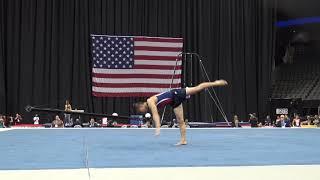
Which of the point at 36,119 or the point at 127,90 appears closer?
the point at 36,119

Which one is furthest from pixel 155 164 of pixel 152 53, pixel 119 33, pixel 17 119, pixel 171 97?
pixel 119 33

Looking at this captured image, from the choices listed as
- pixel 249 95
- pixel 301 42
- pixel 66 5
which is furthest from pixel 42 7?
pixel 301 42

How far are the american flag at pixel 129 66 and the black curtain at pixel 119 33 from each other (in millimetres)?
574

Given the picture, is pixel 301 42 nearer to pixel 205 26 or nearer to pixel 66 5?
pixel 205 26

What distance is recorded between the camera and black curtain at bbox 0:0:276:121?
20781mm

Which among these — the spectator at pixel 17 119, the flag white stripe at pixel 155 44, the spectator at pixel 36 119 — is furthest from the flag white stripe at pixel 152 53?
the spectator at pixel 17 119

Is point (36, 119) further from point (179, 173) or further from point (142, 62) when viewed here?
point (179, 173)

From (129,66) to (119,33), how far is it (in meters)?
1.70

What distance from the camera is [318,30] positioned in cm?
2641

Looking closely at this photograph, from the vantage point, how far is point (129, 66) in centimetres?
2125

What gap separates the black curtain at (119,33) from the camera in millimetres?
20781

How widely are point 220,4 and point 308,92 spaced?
6.18 metres

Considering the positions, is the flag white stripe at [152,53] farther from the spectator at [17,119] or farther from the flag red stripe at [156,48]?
the spectator at [17,119]

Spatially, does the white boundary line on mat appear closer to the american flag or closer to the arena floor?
the arena floor
